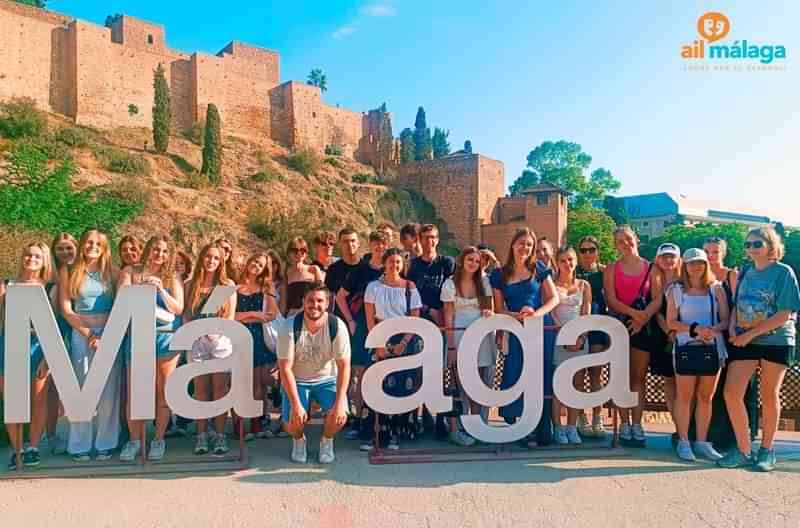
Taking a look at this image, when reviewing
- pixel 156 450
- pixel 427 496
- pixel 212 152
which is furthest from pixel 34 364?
pixel 212 152

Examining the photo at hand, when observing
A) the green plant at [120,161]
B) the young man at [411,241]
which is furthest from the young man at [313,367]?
the green plant at [120,161]

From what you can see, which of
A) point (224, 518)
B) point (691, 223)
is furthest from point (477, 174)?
point (691, 223)

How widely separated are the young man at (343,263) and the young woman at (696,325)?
2.62 meters

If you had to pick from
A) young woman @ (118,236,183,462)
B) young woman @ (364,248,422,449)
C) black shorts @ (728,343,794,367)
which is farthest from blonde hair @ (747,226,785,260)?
young woman @ (118,236,183,462)

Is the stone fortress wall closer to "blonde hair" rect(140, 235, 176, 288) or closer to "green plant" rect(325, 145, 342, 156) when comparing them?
"green plant" rect(325, 145, 342, 156)

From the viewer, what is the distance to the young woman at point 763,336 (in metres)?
3.63

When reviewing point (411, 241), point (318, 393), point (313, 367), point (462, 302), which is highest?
point (411, 241)

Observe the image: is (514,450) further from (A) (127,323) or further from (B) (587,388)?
(A) (127,323)

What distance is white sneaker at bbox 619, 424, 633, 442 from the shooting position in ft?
13.9

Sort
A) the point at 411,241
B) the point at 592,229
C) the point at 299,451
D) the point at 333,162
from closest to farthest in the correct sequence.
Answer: the point at 299,451
the point at 411,241
the point at 592,229
the point at 333,162

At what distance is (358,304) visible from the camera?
4496mm

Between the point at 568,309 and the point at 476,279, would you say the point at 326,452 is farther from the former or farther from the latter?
the point at 568,309

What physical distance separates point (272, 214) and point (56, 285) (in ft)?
76.4

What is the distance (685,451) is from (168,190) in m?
25.0
